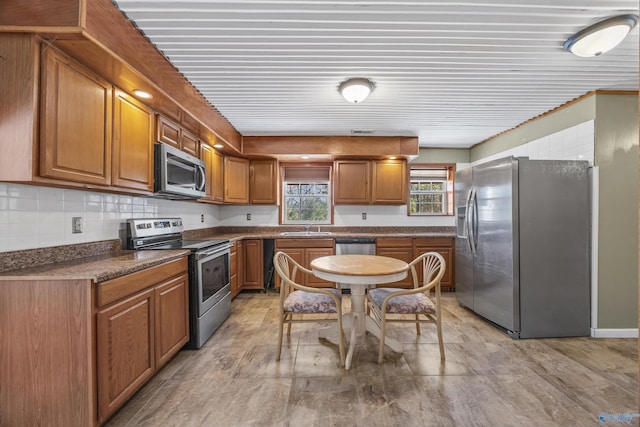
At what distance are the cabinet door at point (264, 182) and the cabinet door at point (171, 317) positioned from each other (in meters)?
2.31

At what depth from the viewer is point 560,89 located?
2719 mm

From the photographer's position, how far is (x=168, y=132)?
274 centimetres

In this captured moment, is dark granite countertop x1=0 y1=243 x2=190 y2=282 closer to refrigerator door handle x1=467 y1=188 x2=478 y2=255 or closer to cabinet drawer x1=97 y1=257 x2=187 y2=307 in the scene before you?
cabinet drawer x1=97 y1=257 x2=187 y2=307

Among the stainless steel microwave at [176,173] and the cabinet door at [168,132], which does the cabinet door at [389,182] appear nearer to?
the stainless steel microwave at [176,173]

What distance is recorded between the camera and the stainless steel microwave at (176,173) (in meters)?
2.52

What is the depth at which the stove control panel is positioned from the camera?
2.61 metres

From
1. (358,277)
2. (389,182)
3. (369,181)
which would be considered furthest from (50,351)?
(389,182)

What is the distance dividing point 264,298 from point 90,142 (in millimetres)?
2886

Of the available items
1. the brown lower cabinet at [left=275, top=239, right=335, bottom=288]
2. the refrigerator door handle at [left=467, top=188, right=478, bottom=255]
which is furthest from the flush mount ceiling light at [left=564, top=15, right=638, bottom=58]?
the brown lower cabinet at [left=275, top=239, right=335, bottom=288]

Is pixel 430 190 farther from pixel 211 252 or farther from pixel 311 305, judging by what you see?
pixel 211 252

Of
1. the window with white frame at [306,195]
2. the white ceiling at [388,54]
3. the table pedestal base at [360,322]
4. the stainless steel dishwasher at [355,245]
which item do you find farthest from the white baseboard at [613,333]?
the window with white frame at [306,195]

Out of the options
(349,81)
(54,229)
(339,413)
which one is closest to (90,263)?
(54,229)

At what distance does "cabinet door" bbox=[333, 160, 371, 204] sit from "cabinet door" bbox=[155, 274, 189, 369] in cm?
271

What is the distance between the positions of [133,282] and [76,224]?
75cm
